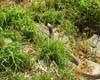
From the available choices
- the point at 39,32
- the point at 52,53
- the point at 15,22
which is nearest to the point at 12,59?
the point at 52,53

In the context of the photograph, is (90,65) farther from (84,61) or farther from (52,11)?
(52,11)

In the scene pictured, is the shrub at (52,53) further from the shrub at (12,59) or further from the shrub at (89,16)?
the shrub at (89,16)

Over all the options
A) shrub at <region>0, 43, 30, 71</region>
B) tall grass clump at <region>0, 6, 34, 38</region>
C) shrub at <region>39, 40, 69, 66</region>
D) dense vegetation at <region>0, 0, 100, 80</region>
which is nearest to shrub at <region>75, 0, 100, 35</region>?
dense vegetation at <region>0, 0, 100, 80</region>

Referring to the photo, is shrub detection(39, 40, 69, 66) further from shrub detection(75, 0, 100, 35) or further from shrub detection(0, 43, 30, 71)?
shrub detection(75, 0, 100, 35)

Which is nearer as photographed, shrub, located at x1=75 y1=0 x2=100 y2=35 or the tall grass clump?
the tall grass clump

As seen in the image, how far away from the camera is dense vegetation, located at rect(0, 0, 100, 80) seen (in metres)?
5.13

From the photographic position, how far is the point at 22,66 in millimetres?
5180

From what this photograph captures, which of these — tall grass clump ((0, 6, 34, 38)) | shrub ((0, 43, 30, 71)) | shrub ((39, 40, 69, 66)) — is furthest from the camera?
tall grass clump ((0, 6, 34, 38))

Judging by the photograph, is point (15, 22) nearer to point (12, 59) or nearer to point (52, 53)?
point (52, 53)

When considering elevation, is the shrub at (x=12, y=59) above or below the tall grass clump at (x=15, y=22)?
below

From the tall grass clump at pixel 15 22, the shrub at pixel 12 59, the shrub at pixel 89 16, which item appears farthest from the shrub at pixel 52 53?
the shrub at pixel 89 16

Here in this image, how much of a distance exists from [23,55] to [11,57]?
7.3 inches

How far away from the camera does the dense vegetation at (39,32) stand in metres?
5.13

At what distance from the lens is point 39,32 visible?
240 inches
